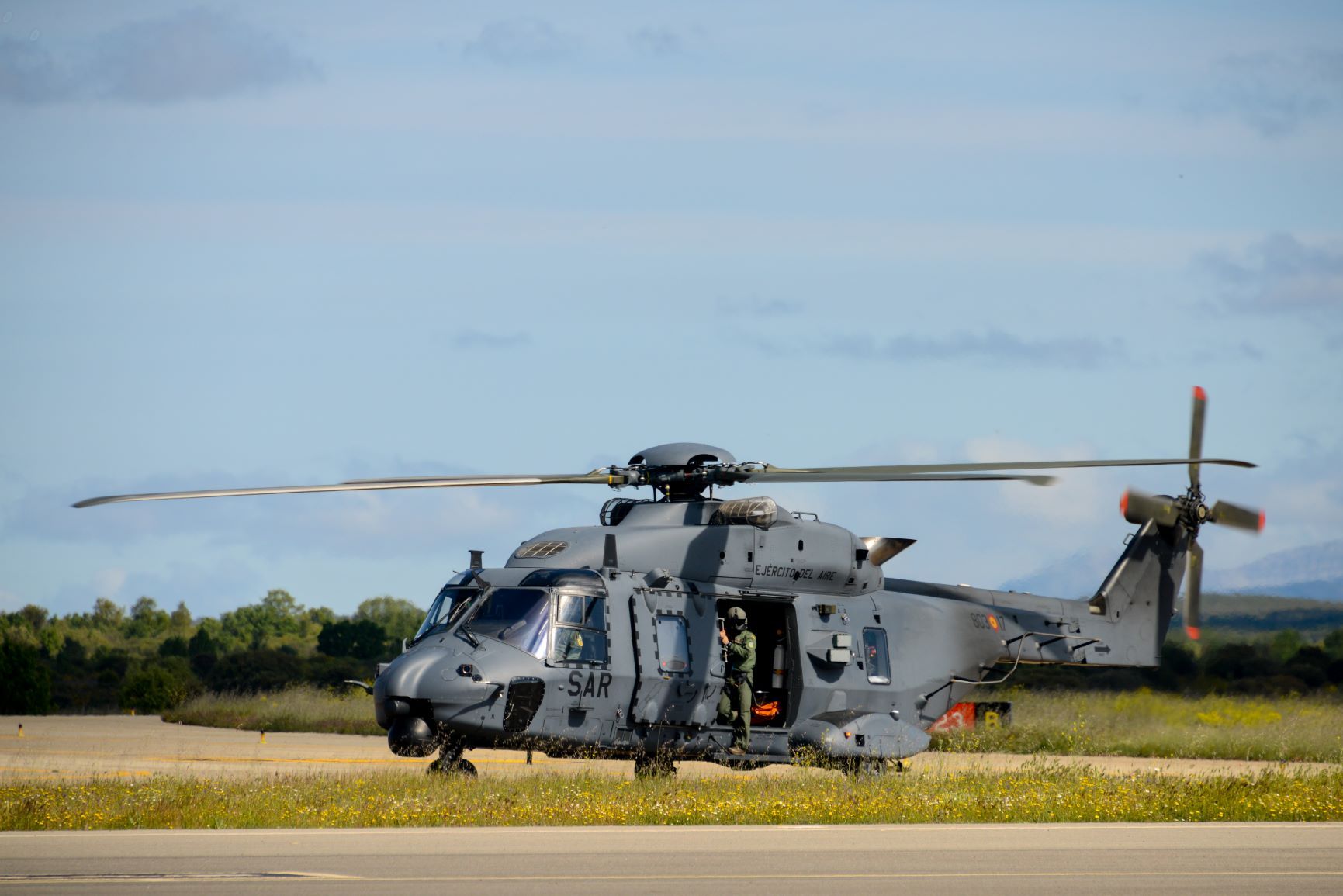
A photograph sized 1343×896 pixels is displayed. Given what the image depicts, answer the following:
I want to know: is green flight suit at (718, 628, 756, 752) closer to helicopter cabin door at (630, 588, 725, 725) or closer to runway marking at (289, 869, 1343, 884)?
helicopter cabin door at (630, 588, 725, 725)

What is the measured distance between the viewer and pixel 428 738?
1864cm

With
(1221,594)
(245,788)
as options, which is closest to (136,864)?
(245,788)

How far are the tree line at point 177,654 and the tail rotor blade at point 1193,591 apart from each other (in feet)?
38.3

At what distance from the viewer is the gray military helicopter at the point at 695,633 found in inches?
747

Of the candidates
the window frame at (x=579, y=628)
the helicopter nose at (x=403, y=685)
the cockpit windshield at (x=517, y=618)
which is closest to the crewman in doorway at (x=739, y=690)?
the window frame at (x=579, y=628)

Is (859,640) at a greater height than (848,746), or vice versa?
(859,640)

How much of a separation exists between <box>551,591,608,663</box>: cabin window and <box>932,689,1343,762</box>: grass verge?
11951 millimetres

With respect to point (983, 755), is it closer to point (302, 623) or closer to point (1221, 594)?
point (1221, 594)

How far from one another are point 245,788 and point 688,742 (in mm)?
5565

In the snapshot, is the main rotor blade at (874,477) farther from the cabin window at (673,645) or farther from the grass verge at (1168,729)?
the grass verge at (1168,729)

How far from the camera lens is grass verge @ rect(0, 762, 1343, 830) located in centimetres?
1643

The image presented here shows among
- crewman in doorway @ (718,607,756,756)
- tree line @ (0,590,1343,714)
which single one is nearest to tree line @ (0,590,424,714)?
tree line @ (0,590,1343,714)

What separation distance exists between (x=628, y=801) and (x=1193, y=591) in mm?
11028

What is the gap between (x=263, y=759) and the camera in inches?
1057
